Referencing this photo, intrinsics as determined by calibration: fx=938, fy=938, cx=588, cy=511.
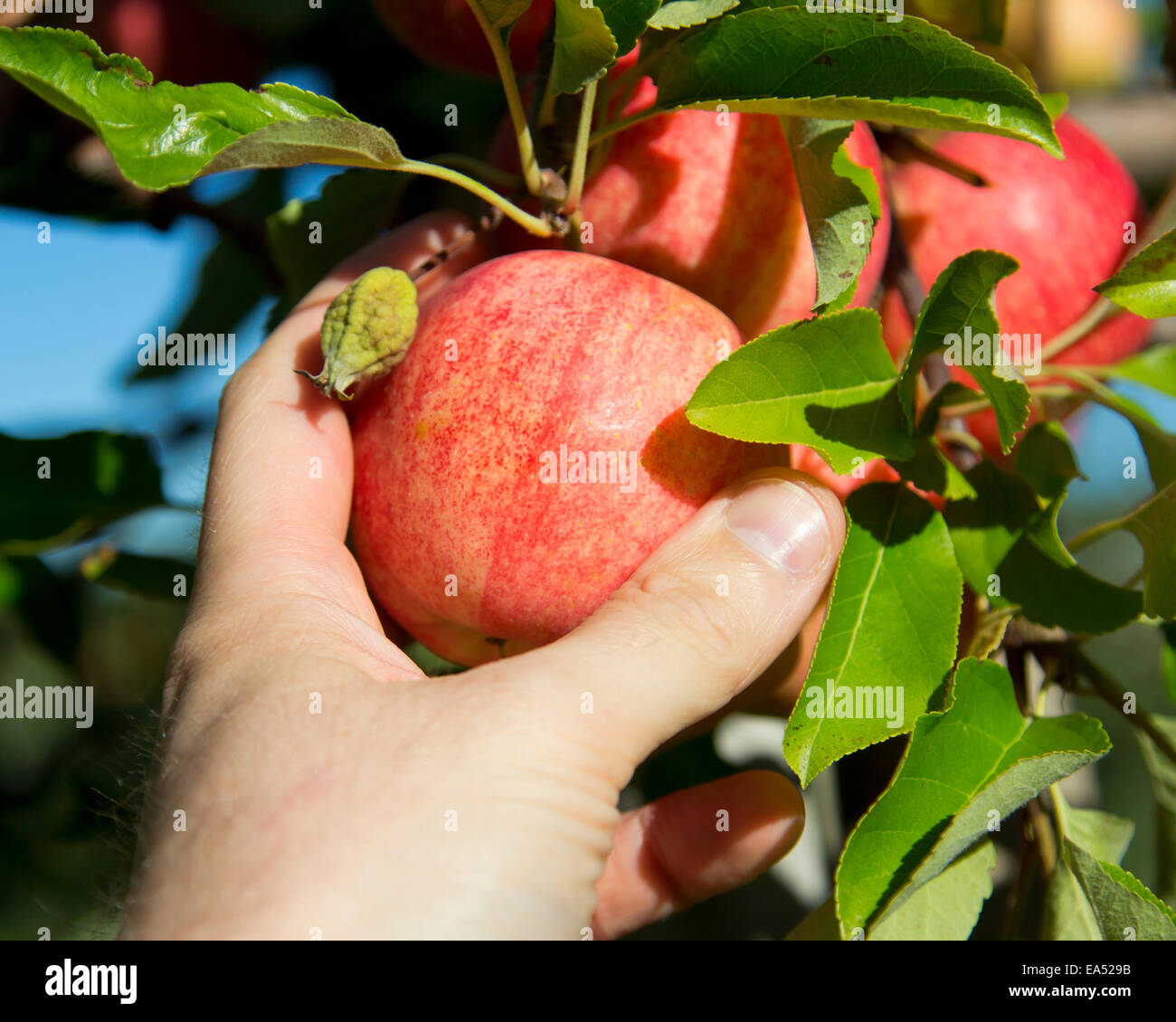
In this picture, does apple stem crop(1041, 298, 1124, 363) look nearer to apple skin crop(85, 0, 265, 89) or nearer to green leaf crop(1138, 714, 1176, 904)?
green leaf crop(1138, 714, 1176, 904)

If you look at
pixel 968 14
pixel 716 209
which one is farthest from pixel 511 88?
pixel 968 14

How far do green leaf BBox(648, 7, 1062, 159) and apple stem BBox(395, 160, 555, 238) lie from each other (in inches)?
5.8

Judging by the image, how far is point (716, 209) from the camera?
771 millimetres

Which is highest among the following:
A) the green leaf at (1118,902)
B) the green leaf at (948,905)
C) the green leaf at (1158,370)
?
the green leaf at (1158,370)

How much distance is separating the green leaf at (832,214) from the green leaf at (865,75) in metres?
0.03

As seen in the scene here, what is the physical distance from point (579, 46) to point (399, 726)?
18.1 inches

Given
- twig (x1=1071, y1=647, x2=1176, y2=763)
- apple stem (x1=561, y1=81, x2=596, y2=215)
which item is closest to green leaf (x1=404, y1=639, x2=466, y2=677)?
apple stem (x1=561, y1=81, x2=596, y2=215)

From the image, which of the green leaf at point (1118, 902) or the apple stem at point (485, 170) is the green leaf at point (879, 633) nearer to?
the green leaf at point (1118, 902)

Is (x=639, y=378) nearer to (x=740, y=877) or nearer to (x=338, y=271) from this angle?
(x=338, y=271)

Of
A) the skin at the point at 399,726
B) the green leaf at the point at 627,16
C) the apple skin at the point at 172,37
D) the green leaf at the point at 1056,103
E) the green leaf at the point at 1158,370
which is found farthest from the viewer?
the apple skin at the point at 172,37

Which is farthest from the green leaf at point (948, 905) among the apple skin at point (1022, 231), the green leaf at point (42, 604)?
the green leaf at point (42, 604)

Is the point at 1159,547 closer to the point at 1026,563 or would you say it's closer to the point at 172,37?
the point at 1026,563

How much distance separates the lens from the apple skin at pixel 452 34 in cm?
88
